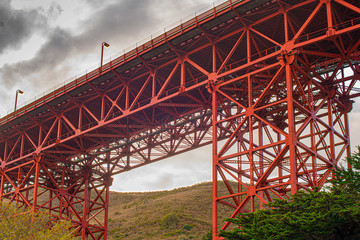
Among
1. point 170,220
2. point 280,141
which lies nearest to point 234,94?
point 280,141

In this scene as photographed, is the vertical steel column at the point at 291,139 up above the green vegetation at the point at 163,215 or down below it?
below

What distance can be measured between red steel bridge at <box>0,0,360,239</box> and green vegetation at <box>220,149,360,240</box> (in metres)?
3.40

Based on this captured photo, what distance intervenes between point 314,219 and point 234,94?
20.1 meters

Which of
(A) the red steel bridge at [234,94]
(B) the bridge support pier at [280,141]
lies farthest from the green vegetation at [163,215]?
(B) the bridge support pier at [280,141]

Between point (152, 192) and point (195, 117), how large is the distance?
66.9 m

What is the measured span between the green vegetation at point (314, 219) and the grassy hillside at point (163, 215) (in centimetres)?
4098

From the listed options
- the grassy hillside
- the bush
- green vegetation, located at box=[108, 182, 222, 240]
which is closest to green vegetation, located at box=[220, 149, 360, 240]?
green vegetation, located at box=[108, 182, 222, 240]

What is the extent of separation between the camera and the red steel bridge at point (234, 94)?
30656 mm

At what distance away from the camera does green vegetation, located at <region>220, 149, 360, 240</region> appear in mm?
21844

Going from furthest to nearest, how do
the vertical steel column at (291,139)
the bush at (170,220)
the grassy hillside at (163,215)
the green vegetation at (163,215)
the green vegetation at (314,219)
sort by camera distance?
the bush at (170,220) < the grassy hillside at (163,215) < the green vegetation at (163,215) < the vertical steel column at (291,139) < the green vegetation at (314,219)

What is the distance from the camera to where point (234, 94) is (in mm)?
40594

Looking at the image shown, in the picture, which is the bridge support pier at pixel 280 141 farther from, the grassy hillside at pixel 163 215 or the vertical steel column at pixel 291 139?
the grassy hillside at pixel 163 215

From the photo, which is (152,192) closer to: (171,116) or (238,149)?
(171,116)

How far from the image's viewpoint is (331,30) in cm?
2881
